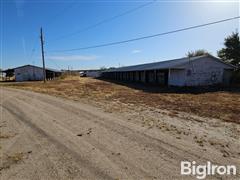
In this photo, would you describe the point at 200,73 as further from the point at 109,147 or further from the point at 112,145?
the point at 109,147

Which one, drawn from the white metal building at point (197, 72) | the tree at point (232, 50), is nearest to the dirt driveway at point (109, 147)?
the white metal building at point (197, 72)

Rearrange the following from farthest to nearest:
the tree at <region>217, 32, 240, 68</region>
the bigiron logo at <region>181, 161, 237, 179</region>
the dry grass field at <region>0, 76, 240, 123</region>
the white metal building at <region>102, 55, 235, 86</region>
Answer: the tree at <region>217, 32, 240, 68</region>, the white metal building at <region>102, 55, 235, 86</region>, the dry grass field at <region>0, 76, 240, 123</region>, the bigiron logo at <region>181, 161, 237, 179</region>

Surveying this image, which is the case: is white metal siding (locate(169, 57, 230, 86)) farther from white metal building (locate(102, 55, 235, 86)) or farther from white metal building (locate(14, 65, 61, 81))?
white metal building (locate(14, 65, 61, 81))

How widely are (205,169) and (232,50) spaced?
107ft

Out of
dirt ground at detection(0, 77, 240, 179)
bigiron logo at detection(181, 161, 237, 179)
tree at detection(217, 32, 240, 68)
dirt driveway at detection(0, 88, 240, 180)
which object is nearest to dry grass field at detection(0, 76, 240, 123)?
dirt ground at detection(0, 77, 240, 179)

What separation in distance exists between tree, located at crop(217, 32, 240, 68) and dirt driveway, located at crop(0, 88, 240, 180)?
92.4ft

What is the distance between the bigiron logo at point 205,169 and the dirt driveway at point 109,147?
16 cm

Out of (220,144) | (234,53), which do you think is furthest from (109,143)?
(234,53)

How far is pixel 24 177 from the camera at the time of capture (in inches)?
136

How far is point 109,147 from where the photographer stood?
4.74 meters

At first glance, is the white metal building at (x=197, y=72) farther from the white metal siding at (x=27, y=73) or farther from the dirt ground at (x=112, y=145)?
the white metal siding at (x=27, y=73)

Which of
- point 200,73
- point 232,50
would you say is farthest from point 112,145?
point 232,50

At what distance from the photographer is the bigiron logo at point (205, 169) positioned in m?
3.51

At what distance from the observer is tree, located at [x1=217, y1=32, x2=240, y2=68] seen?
98.3ft
